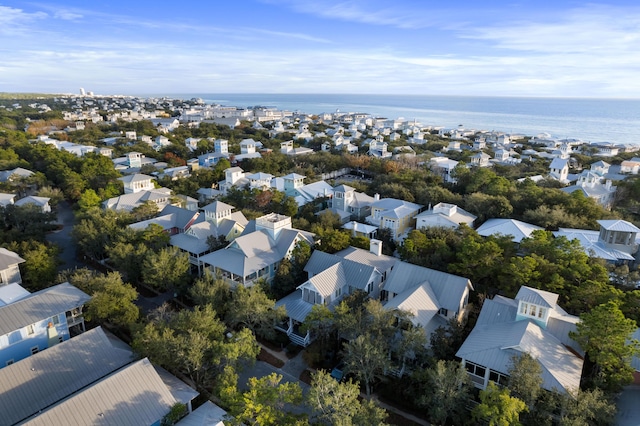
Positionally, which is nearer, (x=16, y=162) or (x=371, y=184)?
(x=371, y=184)

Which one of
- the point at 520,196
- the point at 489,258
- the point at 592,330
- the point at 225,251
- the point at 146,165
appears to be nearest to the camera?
the point at 592,330

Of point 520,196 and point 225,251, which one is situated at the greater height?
point 520,196

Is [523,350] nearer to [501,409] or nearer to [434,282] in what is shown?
[501,409]

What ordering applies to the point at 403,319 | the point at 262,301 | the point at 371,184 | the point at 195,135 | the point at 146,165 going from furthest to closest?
the point at 195,135
the point at 146,165
the point at 371,184
the point at 262,301
the point at 403,319

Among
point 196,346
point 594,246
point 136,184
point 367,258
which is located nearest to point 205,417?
point 196,346

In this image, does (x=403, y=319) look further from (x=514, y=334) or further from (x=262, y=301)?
(x=262, y=301)

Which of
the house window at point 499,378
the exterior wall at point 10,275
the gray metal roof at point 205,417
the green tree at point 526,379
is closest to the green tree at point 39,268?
the exterior wall at point 10,275

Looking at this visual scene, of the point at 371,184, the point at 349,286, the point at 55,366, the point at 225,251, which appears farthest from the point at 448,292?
the point at 371,184
